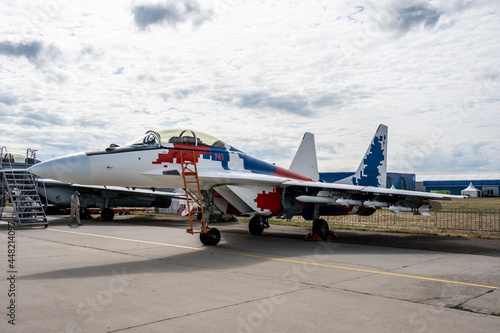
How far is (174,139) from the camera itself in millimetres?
9906

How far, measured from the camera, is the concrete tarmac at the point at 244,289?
4281 millimetres

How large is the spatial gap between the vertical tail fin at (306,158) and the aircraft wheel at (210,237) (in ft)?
20.4

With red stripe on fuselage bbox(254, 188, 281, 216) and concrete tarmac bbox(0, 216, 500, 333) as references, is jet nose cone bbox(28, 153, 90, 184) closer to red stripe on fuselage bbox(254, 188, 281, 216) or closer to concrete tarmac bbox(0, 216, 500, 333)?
concrete tarmac bbox(0, 216, 500, 333)

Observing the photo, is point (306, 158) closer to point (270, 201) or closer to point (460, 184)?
point (270, 201)

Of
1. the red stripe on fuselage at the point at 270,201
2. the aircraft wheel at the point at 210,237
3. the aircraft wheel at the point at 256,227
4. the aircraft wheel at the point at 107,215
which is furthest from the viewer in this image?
the aircraft wheel at the point at 107,215

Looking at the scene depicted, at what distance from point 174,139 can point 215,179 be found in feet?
4.63

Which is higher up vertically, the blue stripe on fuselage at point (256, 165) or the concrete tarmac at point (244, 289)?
the blue stripe on fuselage at point (256, 165)

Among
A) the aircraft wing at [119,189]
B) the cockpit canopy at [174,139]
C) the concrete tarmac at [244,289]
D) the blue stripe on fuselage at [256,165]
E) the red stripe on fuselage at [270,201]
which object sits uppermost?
the cockpit canopy at [174,139]

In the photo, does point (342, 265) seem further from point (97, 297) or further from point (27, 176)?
point (27, 176)

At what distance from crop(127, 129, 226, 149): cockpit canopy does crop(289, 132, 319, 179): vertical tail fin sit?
5345 mm

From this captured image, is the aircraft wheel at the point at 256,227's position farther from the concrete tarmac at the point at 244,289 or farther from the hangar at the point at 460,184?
the hangar at the point at 460,184

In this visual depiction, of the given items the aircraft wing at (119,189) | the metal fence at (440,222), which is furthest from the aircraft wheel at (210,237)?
the aircraft wing at (119,189)

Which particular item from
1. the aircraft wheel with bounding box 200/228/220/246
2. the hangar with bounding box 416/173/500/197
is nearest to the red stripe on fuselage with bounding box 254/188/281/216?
the aircraft wheel with bounding box 200/228/220/246

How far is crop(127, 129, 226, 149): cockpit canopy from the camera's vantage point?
9.46 metres
